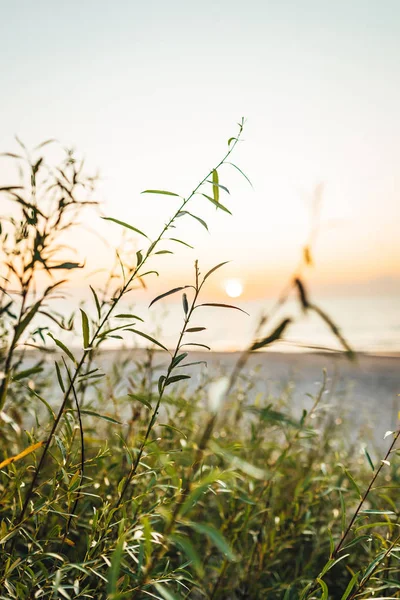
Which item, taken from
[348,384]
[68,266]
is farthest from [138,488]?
[348,384]

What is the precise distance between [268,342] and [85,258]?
67 centimetres

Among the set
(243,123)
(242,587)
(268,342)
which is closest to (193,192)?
(243,123)

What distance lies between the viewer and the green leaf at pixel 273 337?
67 cm

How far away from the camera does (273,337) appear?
2.20 ft

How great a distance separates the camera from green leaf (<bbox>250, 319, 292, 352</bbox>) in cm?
67

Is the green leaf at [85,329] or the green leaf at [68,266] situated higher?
the green leaf at [68,266]

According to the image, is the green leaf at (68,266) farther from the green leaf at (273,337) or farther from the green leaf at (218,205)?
the green leaf at (273,337)

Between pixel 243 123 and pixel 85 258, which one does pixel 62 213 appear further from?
pixel 243 123

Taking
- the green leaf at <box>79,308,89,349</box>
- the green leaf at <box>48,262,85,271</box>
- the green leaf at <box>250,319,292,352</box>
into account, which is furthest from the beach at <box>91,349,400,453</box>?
the green leaf at <box>250,319,292,352</box>

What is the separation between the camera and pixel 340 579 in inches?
84.8

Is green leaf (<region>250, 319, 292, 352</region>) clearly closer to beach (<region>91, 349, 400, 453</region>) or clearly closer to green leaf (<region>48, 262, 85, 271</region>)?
green leaf (<region>48, 262, 85, 271</region>)

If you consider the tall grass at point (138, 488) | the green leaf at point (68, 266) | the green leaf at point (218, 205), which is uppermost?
the green leaf at point (218, 205)

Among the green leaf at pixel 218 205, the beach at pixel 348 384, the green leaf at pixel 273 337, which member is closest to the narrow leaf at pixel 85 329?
the green leaf at pixel 218 205

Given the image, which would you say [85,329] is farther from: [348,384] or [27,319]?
[348,384]
